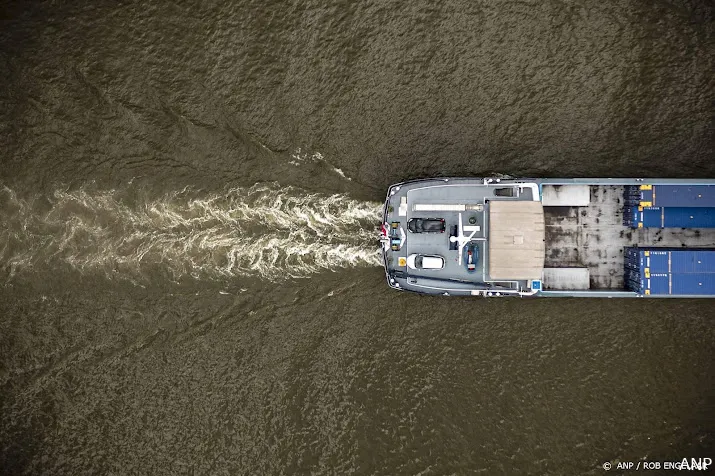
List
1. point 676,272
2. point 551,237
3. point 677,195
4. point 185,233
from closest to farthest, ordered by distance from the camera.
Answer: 1. point 676,272
2. point 677,195
3. point 551,237
4. point 185,233

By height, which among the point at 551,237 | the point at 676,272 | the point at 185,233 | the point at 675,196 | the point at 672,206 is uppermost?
the point at 675,196

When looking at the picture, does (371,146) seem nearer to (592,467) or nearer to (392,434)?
(392,434)

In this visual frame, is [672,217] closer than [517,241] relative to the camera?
No

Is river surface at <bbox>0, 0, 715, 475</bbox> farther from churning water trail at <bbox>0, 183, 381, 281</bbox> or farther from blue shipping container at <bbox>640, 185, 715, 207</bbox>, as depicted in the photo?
blue shipping container at <bbox>640, 185, 715, 207</bbox>

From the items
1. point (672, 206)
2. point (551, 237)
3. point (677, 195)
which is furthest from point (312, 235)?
A: point (677, 195)

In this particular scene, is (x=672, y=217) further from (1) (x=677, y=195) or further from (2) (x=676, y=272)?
(2) (x=676, y=272)

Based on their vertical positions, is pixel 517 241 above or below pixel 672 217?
below

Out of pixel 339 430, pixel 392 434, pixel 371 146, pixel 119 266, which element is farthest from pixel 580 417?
pixel 119 266
